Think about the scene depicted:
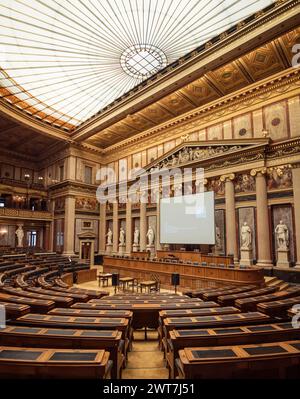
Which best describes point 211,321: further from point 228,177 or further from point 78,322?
point 228,177

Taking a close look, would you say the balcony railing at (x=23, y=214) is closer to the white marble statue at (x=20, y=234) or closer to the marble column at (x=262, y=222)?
the white marble statue at (x=20, y=234)

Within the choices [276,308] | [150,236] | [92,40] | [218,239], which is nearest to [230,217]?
[218,239]

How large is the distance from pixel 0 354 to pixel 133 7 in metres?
14.1

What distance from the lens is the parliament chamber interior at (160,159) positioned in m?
5.49

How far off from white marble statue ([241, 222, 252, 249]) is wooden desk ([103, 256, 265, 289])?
112 inches

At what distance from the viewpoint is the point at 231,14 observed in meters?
11.2

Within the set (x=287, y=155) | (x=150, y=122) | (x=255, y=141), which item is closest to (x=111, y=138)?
(x=150, y=122)

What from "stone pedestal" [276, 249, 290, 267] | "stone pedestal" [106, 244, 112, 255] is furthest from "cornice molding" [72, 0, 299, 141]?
"stone pedestal" [106, 244, 112, 255]

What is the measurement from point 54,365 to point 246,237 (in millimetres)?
11921

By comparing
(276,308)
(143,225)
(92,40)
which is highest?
(92,40)

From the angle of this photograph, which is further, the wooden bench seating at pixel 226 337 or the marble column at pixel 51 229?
the marble column at pixel 51 229

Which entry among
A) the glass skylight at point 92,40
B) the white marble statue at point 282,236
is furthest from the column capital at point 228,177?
the glass skylight at point 92,40

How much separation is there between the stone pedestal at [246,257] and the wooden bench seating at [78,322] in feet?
33.2

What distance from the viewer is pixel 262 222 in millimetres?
11914
